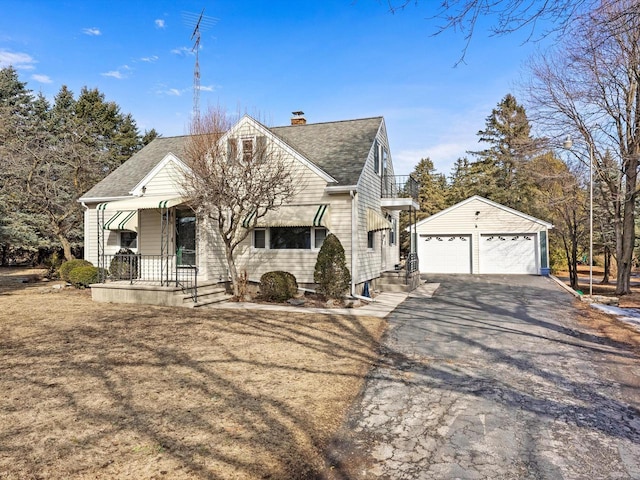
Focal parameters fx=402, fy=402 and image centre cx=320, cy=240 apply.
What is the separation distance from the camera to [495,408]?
15.1 ft

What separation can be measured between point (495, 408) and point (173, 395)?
12.2 feet

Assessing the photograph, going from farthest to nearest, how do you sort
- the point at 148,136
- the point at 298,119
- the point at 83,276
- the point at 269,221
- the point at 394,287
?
1. the point at 148,136
2. the point at 298,119
3. the point at 394,287
4. the point at 83,276
5. the point at 269,221

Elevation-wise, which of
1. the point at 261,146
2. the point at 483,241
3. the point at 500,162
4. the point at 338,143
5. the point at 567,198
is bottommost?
the point at 483,241

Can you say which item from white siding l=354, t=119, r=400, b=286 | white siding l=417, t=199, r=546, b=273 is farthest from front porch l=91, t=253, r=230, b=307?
white siding l=417, t=199, r=546, b=273

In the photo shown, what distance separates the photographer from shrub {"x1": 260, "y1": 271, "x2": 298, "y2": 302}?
40.3 feet

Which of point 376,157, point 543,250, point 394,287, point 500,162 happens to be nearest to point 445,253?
point 543,250

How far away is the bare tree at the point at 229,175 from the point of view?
37.7ft

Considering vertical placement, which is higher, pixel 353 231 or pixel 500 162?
pixel 500 162

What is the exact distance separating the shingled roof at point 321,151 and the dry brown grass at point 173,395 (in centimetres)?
678

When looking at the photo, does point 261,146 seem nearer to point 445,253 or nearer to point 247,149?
point 247,149

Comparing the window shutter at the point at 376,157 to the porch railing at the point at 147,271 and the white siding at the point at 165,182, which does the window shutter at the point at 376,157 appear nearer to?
the white siding at the point at 165,182

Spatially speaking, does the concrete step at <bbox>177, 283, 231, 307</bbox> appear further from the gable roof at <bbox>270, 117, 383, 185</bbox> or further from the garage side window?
the garage side window

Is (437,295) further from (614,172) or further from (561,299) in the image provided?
(614,172)

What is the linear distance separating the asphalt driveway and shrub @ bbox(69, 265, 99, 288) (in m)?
11.5
